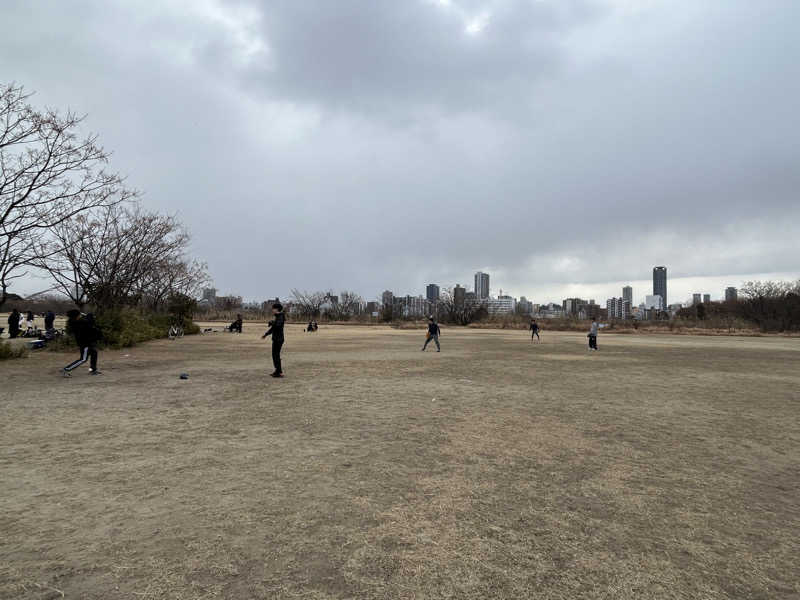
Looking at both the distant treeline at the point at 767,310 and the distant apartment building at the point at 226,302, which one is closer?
the distant treeline at the point at 767,310

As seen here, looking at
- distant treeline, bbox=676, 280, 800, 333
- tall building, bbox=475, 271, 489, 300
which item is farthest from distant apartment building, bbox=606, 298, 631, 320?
distant treeline, bbox=676, 280, 800, 333

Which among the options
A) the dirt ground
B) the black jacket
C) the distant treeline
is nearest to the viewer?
the dirt ground

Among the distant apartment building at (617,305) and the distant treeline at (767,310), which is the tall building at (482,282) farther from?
the distant treeline at (767,310)

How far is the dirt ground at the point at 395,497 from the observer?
2.84m

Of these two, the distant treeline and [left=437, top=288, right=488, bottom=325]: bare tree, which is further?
[left=437, top=288, right=488, bottom=325]: bare tree

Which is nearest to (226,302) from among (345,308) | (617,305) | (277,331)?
(345,308)

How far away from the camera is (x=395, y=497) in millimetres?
4121

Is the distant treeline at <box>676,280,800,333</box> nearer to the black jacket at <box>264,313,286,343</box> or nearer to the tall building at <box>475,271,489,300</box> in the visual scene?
the black jacket at <box>264,313,286,343</box>

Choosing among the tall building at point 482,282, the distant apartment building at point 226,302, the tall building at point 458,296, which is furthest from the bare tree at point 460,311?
the tall building at point 482,282

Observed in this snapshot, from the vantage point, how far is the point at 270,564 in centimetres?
295

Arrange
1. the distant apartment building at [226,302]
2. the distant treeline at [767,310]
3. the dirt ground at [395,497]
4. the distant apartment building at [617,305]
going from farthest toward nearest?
the distant apartment building at [617,305]
the distant apartment building at [226,302]
the distant treeline at [767,310]
the dirt ground at [395,497]

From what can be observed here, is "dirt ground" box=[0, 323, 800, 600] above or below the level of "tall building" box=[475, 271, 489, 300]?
below

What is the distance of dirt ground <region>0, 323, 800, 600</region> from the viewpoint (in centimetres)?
284

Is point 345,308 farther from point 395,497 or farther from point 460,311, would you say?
point 395,497
